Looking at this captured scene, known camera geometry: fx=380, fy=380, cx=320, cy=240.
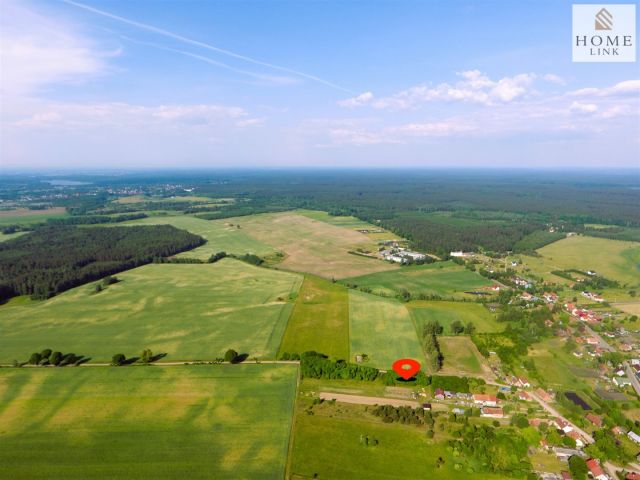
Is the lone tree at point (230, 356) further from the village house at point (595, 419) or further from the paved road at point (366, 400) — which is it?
the village house at point (595, 419)

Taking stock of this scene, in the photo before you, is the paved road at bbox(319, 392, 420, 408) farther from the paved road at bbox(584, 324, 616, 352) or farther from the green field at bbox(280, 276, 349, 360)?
the paved road at bbox(584, 324, 616, 352)

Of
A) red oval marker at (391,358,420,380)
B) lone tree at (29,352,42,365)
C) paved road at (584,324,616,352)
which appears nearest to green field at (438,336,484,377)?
red oval marker at (391,358,420,380)

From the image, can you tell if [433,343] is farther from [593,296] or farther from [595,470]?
[593,296]

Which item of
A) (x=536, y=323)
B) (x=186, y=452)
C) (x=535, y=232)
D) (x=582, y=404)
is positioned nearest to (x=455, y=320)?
(x=536, y=323)

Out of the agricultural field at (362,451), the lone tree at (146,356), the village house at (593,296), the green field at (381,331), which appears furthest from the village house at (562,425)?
the lone tree at (146,356)

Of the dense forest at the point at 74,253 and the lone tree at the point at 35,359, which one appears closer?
the lone tree at the point at 35,359

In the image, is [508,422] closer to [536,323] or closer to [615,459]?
[615,459]
